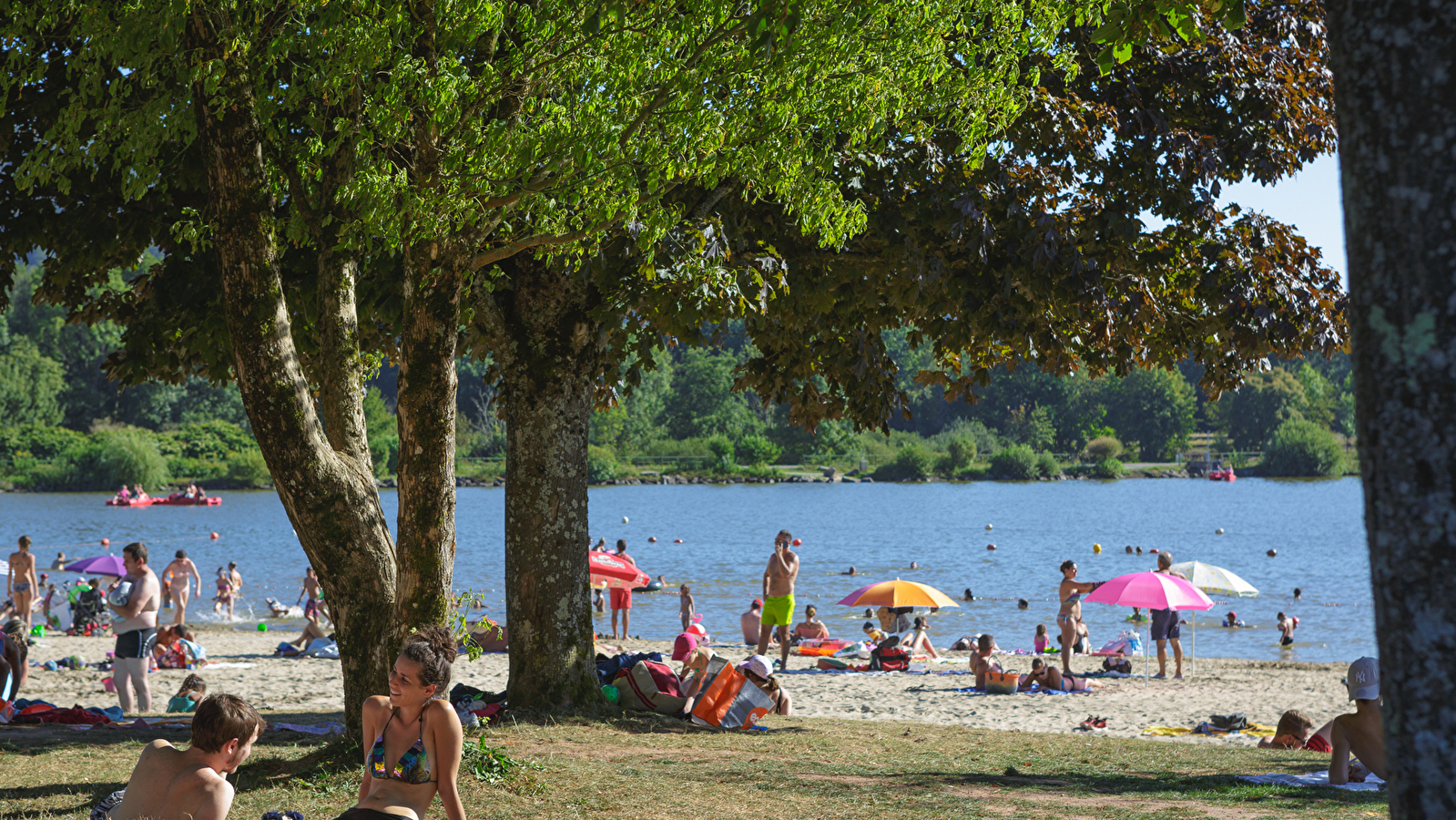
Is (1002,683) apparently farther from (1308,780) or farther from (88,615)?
(88,615)

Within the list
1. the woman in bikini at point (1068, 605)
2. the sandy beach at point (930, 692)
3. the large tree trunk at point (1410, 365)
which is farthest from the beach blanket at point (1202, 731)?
the large tree trunk at point (1410, 365)

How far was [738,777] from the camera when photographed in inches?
291

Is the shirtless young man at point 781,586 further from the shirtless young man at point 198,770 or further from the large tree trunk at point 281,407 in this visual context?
the shirtless young man at point 198,770

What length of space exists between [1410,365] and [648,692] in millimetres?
8459

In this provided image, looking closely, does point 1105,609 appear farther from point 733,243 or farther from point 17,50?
point 17,50

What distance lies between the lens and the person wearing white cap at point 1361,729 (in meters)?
6.83

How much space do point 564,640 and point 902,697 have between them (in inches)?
246

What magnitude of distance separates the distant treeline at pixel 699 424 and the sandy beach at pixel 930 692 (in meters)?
66.7

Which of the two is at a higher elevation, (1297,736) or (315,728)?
(315,728)

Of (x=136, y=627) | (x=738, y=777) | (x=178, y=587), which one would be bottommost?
(x=738, y=777)

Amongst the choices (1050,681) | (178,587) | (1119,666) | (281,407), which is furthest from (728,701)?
(178,587)

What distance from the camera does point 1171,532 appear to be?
205 ft

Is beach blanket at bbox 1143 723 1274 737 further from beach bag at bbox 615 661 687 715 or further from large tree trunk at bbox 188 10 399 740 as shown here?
large tree trunk at bbox 188 10 399 740

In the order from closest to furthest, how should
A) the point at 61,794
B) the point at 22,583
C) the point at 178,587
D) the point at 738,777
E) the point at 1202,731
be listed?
1. the point at 61,794
2. the point at 738,777
3. the point at 1202,731
4. the point at 22,583
5. the point at 178,587
